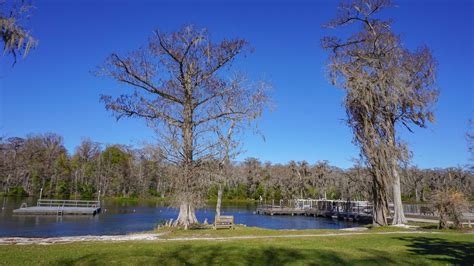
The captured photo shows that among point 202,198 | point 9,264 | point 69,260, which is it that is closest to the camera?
point 9,264

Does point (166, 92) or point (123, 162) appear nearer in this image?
point (166, 92)

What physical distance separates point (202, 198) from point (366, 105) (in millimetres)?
11759

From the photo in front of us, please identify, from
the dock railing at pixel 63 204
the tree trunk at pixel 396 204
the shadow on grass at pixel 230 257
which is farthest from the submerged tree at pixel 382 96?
the dock railing at pixel 63 204

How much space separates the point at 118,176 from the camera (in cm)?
7969

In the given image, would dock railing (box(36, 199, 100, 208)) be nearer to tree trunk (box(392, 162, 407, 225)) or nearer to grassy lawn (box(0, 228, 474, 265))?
tree trunk (box(392, 162, 407, 225))

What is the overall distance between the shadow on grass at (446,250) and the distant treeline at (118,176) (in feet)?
187

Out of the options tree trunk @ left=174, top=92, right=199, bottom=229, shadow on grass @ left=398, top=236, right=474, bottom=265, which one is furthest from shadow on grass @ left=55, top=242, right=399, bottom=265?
tree trunk @ left=174, top=92, right=199, bottom=229

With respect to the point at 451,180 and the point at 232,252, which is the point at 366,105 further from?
the point at 451,180

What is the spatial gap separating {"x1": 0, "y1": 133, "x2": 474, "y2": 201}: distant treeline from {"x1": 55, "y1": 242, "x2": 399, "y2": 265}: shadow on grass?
194 ft

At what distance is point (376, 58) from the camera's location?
23266 millimetres

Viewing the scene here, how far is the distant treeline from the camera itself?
72.4 m

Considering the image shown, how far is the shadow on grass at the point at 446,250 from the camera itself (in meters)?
9.37

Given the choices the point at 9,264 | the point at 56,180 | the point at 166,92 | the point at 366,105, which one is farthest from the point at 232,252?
the point at 56,180

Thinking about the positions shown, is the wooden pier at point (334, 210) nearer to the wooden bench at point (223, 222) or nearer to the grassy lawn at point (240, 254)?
the wooden bench at point (223, 222)
